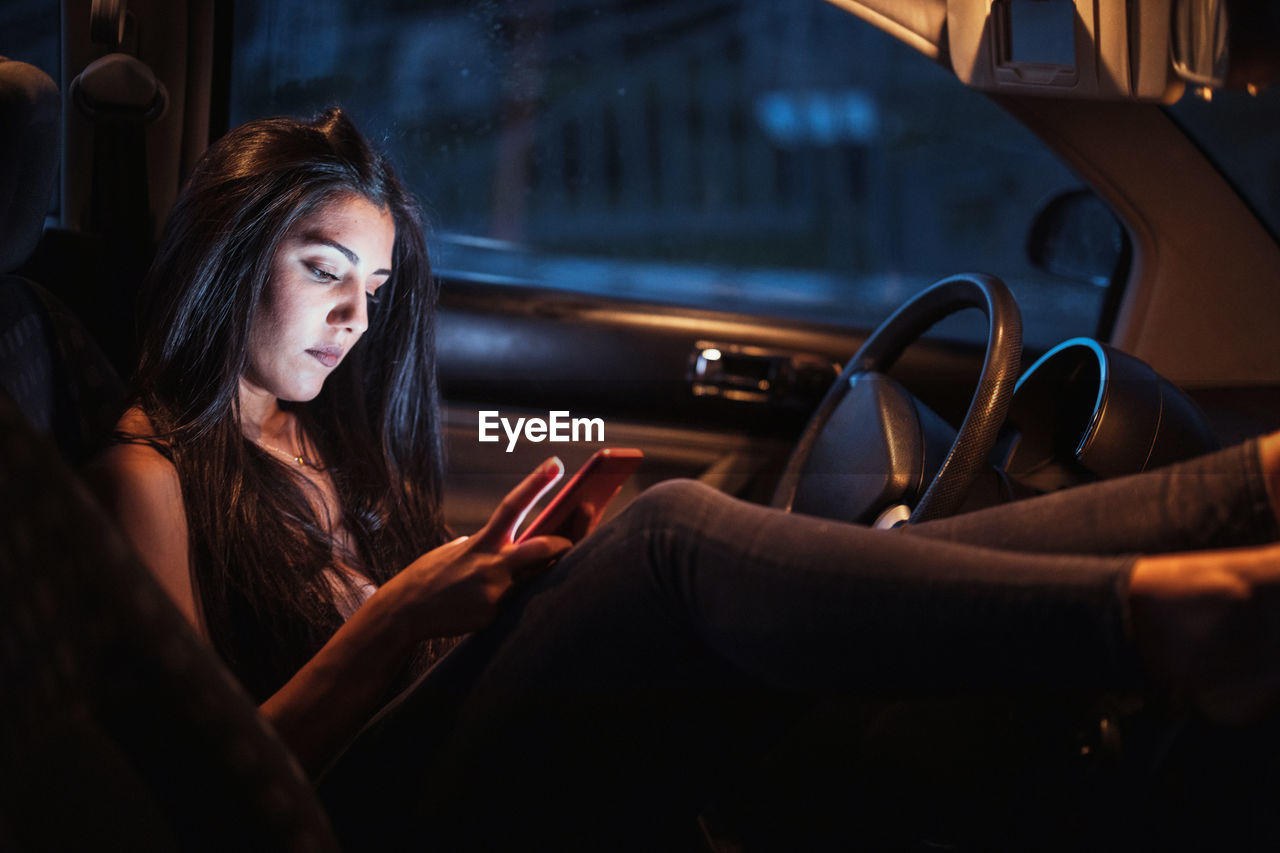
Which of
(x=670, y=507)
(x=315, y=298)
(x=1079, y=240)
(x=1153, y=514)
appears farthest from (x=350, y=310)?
(x=1079, y=240)

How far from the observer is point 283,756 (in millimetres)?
657

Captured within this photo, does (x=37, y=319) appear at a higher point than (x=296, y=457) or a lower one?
higher

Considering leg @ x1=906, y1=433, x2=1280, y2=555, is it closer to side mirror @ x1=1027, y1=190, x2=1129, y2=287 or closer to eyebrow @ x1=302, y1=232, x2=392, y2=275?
eyebrow @ x1=302, y1=232, x2=392, y2=275

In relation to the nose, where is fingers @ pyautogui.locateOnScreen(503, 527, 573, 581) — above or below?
below

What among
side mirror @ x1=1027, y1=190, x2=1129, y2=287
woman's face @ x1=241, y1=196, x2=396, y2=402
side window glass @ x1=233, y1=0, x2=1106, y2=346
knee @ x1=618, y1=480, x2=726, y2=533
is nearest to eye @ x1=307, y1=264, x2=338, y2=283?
woman's face @ x1=241, y1=196, x2=396, y2=402

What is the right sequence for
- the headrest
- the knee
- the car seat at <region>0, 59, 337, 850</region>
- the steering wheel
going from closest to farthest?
the car seat at <region>0, 59, 337, 850</region> < the knee < the headrest < the steering wheel

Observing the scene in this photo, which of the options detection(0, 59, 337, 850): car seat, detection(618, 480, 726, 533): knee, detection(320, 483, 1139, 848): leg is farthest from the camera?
detection(618, 480, 726, 533): knee

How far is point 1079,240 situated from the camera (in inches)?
70.1

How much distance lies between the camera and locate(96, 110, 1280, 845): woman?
2.27 ft

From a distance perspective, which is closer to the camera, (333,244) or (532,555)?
(532,555)

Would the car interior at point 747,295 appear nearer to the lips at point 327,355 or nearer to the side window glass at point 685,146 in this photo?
the side window glass at point 685,146

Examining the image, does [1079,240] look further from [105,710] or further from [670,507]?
[105,710]

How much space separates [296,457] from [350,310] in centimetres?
22

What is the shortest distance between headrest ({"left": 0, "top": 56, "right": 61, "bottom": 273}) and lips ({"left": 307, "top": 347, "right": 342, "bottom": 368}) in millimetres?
304
